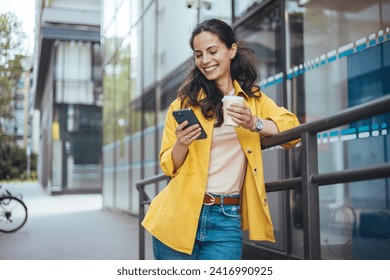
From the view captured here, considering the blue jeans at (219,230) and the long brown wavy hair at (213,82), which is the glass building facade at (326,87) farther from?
the blue jeans at (219,230)

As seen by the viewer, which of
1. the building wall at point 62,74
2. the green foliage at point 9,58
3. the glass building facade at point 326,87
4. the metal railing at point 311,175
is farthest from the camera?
the building wall at point 62,74

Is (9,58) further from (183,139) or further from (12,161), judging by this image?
(183,139)

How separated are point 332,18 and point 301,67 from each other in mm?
358

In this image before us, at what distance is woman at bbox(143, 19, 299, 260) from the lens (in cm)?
148

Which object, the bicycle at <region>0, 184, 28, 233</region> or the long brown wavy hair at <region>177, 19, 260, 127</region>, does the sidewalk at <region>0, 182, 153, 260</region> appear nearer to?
the bicycle at <region>0, 184, 28, 233</region>

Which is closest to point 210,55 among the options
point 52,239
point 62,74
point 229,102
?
point 229,102

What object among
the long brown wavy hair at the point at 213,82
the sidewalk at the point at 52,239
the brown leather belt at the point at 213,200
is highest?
the long brown wavy hair at the point at 213,82

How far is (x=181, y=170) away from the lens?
1.51 meters

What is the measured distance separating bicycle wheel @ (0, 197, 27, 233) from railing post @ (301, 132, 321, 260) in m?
1.70

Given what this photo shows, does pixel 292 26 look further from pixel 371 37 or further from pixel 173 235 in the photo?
pixel 173 235

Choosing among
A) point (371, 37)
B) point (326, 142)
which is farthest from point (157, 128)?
point (371, 37)

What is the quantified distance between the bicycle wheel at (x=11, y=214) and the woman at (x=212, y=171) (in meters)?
1.43

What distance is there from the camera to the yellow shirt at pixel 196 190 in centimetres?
148

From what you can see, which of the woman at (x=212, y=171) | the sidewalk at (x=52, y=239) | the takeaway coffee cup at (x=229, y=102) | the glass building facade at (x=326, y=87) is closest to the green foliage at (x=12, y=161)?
the sidewalk at (x=52, y=239)
